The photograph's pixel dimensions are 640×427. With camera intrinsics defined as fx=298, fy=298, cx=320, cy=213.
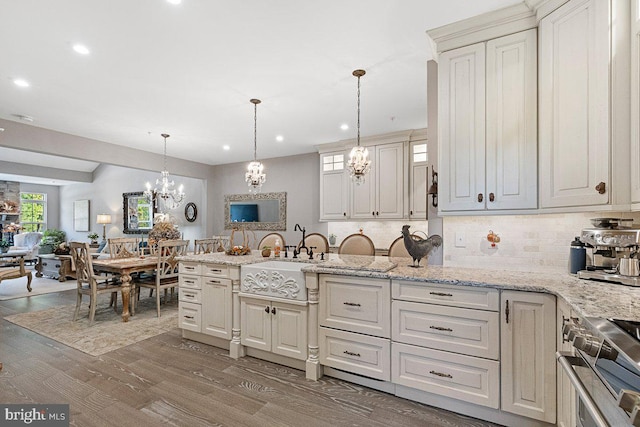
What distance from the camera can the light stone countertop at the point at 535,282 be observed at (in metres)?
1.28

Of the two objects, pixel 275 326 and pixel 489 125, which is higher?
pixel 489 125

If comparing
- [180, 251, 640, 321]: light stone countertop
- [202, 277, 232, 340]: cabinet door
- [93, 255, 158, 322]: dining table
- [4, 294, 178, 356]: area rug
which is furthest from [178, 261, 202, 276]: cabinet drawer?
[93, 255, 158, 322]: dining table

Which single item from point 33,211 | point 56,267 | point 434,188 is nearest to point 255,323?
point 434,188

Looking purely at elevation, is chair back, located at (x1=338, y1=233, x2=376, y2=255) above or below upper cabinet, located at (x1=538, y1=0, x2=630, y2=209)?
below

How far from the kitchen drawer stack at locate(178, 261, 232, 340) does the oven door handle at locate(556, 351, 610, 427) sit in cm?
257

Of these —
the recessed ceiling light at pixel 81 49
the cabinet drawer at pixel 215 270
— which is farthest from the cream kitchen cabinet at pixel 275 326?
the recessed ceiling light at pixel 81 49

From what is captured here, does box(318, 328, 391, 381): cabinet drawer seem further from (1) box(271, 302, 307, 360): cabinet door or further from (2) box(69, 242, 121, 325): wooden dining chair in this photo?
(2) box(69, 242, 121, 325): wooden dining chair

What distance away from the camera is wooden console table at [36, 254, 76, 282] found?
6.62 metres

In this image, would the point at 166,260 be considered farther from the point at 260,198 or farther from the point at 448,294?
the point at 448,294

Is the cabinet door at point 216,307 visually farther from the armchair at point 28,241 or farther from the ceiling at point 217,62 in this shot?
the armchair at point 28,241

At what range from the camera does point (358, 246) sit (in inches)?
177

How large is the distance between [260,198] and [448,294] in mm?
5523

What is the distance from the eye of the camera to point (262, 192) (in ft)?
22.9

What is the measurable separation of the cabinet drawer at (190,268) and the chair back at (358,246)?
84.9 inches
